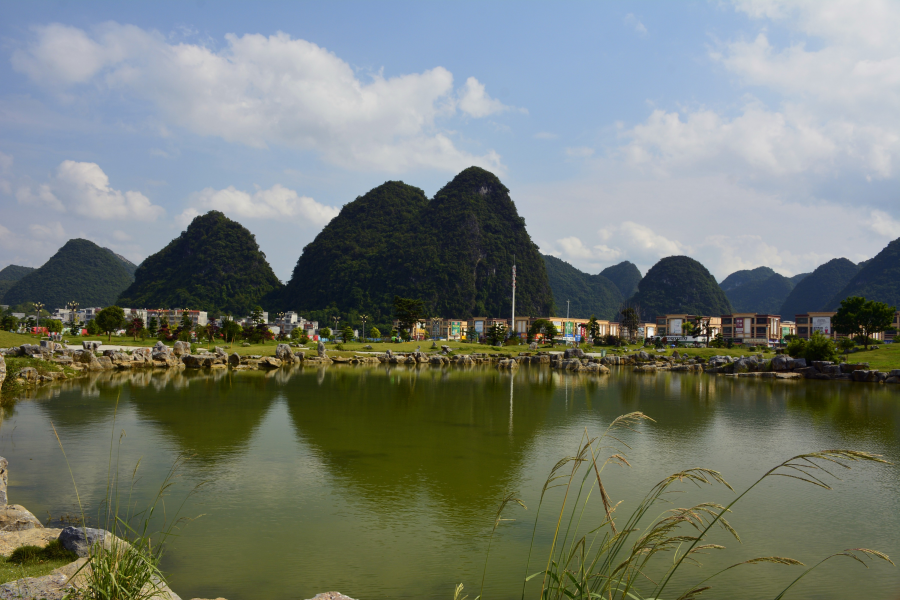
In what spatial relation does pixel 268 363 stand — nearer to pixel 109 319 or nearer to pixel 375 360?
pixel 375 360

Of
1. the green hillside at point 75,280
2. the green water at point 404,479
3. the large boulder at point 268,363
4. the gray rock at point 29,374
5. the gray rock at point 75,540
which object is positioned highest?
the green hillside at point 75,280

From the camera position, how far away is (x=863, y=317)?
5934 centimetres

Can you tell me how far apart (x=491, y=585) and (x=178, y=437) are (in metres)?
11.6

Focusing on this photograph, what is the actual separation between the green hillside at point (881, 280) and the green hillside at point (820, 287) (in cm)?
2449

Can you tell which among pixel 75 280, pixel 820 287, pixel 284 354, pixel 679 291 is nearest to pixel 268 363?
pixel 284 354

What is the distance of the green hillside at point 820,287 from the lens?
159 metres

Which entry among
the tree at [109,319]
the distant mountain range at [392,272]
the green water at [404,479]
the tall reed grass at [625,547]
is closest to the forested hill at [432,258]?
the distant mountain range at [392,272]

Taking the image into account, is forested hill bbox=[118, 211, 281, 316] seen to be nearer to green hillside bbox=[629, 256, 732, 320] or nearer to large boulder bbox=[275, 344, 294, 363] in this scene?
large boulder bbox=[275, 344, 294, 363]

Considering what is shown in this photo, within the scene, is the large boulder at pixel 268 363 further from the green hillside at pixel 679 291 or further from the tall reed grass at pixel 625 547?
the green hillside at pixel 679 291

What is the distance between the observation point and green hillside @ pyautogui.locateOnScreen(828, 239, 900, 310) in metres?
122

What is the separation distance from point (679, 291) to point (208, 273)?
5586 inches

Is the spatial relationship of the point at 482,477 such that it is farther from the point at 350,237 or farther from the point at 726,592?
the point at 350,237

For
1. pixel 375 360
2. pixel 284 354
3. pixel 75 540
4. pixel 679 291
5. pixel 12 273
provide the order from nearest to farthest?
pixel 75 540 < pixel 284 354 < pixel 375 360 < pixel 679 291 < pixel 12 273

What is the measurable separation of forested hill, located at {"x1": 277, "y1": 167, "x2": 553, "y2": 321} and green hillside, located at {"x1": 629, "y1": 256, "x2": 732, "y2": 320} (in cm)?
4080
